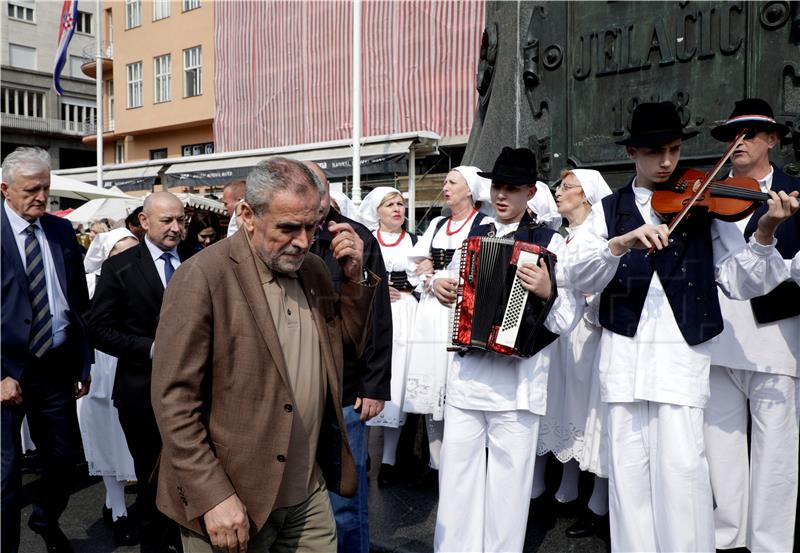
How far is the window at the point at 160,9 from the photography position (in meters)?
29.4

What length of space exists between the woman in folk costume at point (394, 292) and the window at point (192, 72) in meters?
22.5

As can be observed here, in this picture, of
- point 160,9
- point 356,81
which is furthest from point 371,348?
point 160,9

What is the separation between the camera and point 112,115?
1362 inches

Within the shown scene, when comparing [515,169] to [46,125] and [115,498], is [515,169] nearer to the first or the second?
[115,498]

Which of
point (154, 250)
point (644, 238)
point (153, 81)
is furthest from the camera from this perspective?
point (153, 81)

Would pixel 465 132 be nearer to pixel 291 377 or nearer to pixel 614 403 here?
pixel 614 403

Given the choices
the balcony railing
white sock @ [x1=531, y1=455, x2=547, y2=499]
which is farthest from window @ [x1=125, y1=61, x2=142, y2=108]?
white sock @ [x1=531, y1=455, x2=547, y2=499]

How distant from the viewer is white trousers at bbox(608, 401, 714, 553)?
12.9ft

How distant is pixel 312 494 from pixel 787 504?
113 inches

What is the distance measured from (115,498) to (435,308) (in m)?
2.86

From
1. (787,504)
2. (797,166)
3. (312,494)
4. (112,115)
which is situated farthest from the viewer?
(112,115)

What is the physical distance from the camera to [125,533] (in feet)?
18.2

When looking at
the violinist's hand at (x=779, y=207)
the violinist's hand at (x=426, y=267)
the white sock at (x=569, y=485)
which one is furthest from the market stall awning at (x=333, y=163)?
the violinist's hand at (x=779, y=207)

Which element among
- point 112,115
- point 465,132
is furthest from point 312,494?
point 112,115
